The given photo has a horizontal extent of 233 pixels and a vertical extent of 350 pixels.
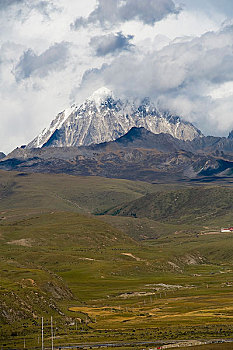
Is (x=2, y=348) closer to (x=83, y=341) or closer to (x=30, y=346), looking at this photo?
(x=30, y=346)

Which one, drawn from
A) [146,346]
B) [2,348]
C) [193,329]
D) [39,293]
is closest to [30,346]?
[2,348]

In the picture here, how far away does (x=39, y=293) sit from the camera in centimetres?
18688

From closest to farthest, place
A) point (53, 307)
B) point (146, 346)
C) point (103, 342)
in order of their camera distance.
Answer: point (146, 346) < point (103, 342) < point (53, 307)

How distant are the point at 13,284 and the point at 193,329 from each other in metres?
60.2

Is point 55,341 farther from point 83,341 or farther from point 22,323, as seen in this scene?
point 22,323

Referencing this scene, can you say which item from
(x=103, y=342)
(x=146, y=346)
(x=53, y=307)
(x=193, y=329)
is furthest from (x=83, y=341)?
(x=53, y=307)

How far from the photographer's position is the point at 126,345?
13325cm

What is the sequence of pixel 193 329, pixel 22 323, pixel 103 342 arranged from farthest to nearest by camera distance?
pixel 22 323 < pixel 193 329 < pixel 103 342

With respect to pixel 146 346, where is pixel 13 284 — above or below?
above

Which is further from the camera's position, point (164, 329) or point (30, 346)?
point (164, 329)

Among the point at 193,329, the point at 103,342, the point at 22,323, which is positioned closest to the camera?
the point at 103,342

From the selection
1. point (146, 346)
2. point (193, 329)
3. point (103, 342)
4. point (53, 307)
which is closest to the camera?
point (146, 346)

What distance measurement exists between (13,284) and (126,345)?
6335 centimetres

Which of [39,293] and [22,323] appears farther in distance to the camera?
[39,293]
